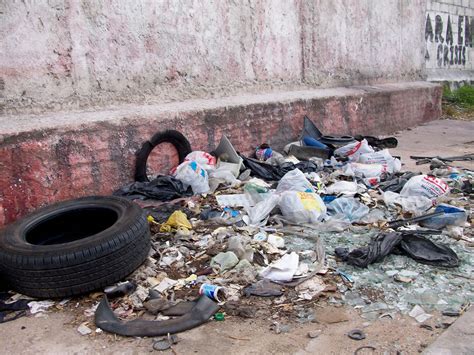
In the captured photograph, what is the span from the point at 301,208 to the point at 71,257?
1.80m

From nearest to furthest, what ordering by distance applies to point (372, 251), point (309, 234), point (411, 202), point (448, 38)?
point (372, 251) → point (309, 234) → point (411, 202) → point (448, 38)

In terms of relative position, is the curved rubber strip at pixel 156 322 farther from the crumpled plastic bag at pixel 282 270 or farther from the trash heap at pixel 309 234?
the crumpled plastic bag at pixel 282 270

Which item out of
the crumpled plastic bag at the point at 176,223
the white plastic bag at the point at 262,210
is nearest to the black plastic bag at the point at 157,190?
the crumpled plastic bag at the point at 176,223

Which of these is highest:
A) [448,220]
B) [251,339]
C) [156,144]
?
[156,144]

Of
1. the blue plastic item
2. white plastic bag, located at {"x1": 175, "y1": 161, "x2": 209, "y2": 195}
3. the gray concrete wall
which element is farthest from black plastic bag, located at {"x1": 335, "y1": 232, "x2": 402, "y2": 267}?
the blue plastic item

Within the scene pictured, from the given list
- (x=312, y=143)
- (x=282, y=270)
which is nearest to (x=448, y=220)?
(x=282, y=270)

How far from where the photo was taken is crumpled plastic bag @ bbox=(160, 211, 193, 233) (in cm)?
360

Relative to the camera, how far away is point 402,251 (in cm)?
309

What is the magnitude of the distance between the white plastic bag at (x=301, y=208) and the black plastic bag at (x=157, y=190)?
102 cm

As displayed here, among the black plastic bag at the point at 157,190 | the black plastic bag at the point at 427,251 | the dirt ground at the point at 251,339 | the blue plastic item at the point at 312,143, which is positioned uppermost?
the blue plastic item at the point at 312,143

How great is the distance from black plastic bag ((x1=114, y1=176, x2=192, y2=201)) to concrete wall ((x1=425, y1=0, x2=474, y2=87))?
8868 millimetres

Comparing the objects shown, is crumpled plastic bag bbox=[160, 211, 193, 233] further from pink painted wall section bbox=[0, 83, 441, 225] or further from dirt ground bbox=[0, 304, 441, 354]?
dirt ground bbox=[0, 304, 441, 354]

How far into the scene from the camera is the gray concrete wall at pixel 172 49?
12.3 ft

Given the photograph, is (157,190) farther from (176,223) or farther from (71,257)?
(71,257)
